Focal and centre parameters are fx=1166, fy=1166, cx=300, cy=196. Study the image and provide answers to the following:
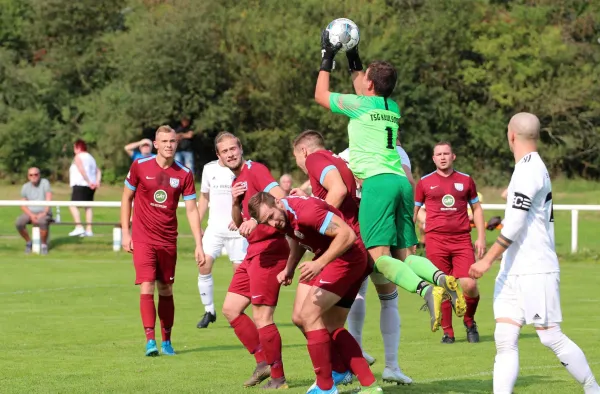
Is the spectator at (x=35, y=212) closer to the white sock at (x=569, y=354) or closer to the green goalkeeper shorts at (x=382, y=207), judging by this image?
the green goalkeeper shorts at (x=382, y=207)

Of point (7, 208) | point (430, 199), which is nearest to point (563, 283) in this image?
point (430, 199)

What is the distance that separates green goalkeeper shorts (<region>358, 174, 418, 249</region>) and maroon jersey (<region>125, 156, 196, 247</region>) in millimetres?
3187

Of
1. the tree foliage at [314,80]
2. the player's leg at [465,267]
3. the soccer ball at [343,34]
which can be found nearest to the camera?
the soccer ball at [343,34]

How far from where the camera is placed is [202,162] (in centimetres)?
4934

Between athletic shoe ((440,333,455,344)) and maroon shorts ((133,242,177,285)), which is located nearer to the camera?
maroon shorts ((133,242,177,285))

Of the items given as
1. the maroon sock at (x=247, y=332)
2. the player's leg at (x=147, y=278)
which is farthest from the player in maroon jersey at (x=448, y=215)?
the maroon sock at (x=247, y=332)

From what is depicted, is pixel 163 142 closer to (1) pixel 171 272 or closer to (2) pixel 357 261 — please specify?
(1) pixel 171 272

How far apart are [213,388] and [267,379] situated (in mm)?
847

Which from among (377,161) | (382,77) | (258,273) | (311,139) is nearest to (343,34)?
(382,77)

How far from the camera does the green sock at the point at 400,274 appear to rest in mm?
8633

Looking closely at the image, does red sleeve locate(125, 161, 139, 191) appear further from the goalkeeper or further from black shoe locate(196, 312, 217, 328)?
the goalkeeper

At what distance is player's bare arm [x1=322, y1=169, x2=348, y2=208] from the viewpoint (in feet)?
29.8

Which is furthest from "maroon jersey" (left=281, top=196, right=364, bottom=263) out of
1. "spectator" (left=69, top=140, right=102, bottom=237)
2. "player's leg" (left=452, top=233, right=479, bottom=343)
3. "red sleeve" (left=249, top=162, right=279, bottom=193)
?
"spectator" (left=69, top=140, right=102, bottom=237)

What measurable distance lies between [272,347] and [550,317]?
2527 millimetres
